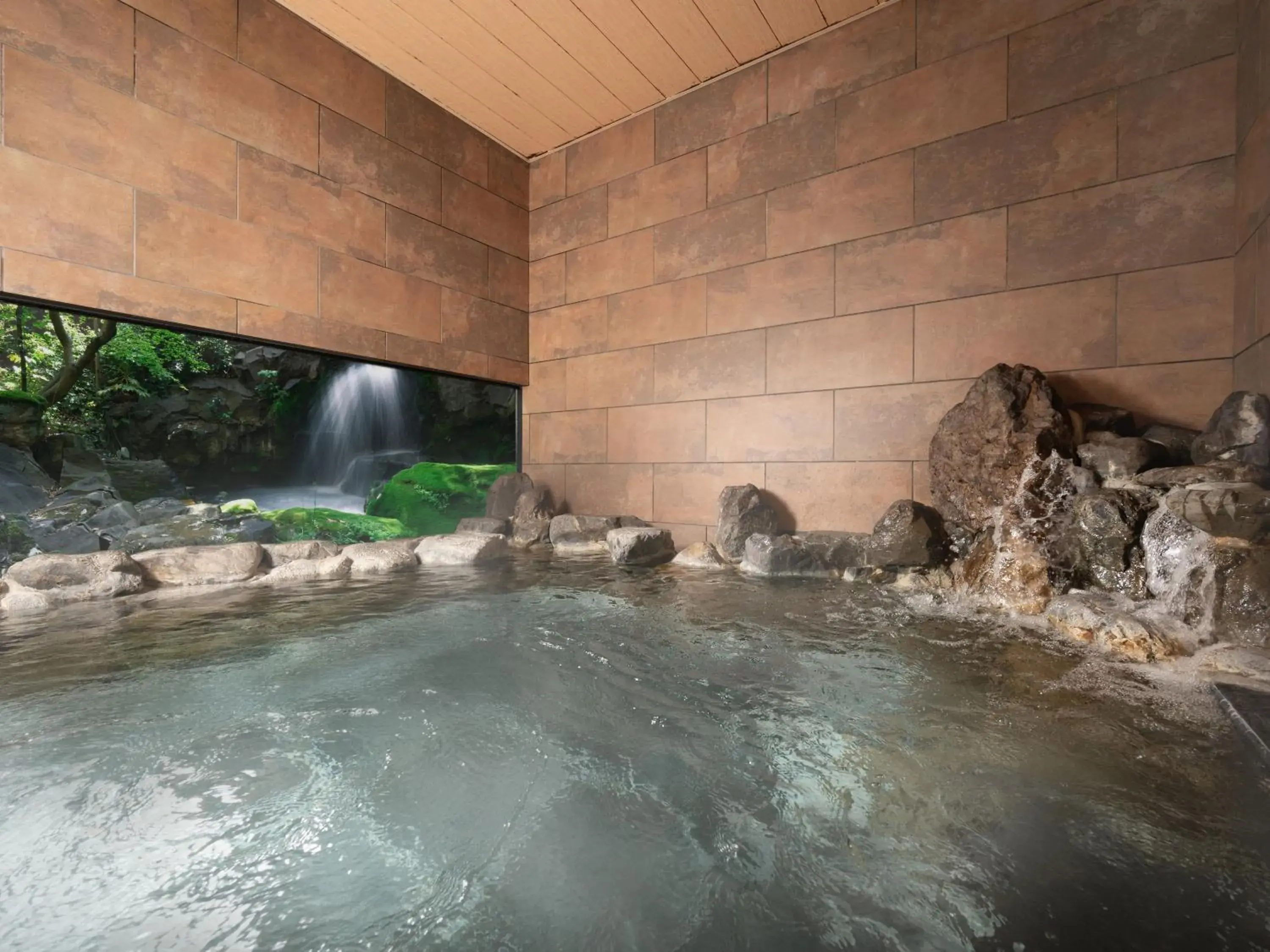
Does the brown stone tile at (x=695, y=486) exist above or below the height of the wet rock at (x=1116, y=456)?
below

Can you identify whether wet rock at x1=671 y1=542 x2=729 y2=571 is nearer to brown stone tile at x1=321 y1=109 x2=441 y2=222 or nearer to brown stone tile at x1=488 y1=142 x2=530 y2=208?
brown stone tile at x1=321 y1=109 x2=441 y2=222

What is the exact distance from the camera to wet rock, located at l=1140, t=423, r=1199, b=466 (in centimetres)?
368

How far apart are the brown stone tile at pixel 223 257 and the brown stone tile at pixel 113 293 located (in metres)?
0.09

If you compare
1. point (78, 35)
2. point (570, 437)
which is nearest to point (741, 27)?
point (570, 437)

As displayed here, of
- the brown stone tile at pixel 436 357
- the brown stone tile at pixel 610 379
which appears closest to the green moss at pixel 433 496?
the brown stone tile at pixel 436 357

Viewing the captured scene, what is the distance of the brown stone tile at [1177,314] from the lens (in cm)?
384

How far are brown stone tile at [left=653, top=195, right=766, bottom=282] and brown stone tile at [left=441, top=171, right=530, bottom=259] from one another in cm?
189

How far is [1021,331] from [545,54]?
4.84 meters

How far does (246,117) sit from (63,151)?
1337mm

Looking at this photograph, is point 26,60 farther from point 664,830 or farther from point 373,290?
point 664,830

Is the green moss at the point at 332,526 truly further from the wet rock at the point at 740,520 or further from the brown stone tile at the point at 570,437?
the wet rock at the point at 740,520

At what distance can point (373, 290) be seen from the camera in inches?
227

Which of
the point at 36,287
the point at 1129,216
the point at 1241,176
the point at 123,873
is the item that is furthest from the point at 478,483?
the point at 1241,176

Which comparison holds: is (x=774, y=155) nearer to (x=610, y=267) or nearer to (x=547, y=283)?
(x=610, y=267)
